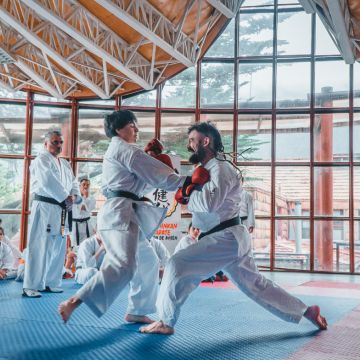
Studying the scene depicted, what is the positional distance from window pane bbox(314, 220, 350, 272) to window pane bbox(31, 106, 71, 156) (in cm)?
539

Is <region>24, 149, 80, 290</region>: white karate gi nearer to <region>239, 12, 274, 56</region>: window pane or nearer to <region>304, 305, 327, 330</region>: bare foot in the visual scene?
<region>304, 305, 327, 330</region>: bare foot

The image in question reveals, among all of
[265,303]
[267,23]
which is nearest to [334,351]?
[265,303]

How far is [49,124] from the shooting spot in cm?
1003

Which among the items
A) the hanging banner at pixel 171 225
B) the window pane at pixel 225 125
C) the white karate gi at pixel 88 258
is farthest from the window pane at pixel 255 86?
the white karate gi at pixel 88 258

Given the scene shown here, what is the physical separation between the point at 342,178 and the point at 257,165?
5.51ft

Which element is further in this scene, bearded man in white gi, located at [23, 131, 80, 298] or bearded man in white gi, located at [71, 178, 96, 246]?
bearded man in white gi, located at [71, 178, 96, 246]

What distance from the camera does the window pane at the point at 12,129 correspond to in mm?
9797

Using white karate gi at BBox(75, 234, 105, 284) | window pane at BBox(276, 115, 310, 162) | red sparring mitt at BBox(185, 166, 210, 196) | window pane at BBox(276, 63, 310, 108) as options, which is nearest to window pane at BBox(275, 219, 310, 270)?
window pane at BBox(276, 115, 310, 162)

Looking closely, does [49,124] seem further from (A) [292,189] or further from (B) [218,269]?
(B) [218,269]

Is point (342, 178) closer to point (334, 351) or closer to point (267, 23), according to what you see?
point (267, 23)

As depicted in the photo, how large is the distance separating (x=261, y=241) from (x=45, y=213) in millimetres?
5680

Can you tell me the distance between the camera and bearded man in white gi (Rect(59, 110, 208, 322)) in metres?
2.72

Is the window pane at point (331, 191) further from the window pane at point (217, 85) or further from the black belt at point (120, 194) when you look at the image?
the black belt at point (120, 194)

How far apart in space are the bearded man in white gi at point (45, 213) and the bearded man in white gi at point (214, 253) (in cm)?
195
